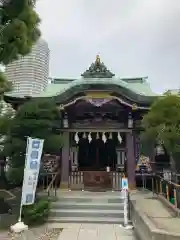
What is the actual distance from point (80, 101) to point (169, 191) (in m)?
5.62

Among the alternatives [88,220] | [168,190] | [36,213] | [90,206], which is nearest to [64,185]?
[90,206]

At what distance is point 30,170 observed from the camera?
318 inches

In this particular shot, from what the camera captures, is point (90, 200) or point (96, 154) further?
point (96, 154)

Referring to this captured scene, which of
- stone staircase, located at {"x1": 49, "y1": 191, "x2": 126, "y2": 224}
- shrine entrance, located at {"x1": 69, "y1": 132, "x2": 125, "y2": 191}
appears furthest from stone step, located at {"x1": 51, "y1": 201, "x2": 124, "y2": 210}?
shrine entrance, located at {"x1": 69, "y1": 132, "x2": 125, "y2": 191}

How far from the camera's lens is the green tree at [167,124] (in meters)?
8.71

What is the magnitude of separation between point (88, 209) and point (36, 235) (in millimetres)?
2505

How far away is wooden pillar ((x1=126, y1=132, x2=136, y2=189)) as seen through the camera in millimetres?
12555

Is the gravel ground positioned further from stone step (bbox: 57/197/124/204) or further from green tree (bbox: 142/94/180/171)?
green tree (bbox: 142/94/180/171)

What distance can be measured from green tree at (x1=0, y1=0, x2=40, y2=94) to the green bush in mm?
3802

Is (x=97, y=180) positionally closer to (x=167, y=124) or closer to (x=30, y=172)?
(x=167, y=124)

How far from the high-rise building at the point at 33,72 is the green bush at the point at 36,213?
845 inches

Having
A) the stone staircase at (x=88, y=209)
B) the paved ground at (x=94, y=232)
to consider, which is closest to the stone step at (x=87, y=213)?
the stone staircase at (x=88, y=209)

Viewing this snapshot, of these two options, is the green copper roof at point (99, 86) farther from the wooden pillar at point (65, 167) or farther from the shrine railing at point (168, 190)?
the shrine railing at point (168, 190)

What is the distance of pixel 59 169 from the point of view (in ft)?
43.2
